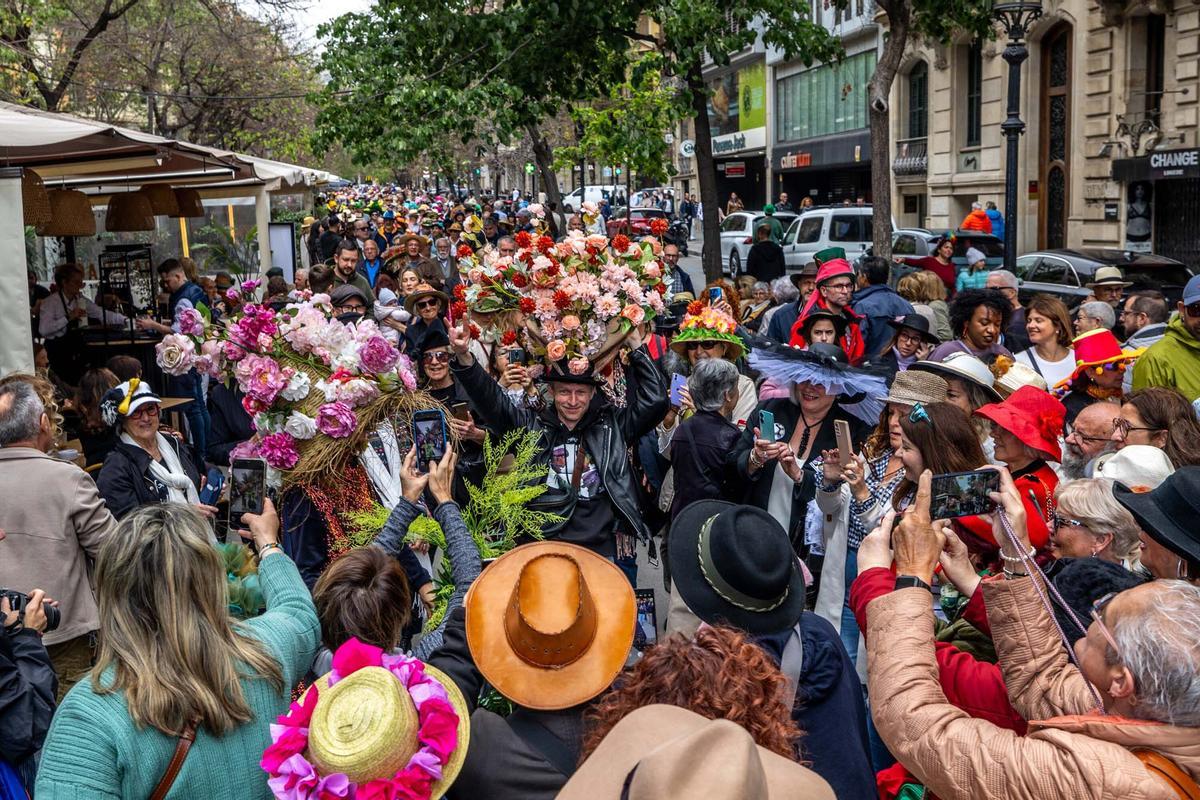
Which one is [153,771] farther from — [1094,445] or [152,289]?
[152,289]

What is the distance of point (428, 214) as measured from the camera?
31.3m

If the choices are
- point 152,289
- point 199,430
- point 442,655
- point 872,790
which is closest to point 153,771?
point 442,655

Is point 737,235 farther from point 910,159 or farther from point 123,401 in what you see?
point 123,401

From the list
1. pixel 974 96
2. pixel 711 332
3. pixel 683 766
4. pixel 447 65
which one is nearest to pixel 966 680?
pixel 683 766

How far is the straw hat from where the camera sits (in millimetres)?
5477

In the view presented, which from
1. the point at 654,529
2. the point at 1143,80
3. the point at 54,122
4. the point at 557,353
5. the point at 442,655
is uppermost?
the point at 1143,80

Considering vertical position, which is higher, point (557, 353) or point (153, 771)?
point (557, 353)

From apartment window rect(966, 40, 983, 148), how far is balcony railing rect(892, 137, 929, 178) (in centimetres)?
206

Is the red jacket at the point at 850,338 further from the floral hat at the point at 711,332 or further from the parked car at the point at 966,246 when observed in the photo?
the parked car at the point at 966,246

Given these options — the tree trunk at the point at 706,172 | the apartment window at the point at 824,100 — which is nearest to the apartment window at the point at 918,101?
the apartment window at the point at 824,100

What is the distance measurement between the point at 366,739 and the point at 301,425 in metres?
2.71

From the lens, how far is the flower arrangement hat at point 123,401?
561cm

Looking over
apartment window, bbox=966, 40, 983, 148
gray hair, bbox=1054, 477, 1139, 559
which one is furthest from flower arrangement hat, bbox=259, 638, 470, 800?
apartment window, bbox=966, 40, 983, 148

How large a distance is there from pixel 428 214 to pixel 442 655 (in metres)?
29.1
